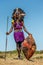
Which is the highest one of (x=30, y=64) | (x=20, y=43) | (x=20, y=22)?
(x=20, y=22)

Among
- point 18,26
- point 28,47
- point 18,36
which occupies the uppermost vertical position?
point 18,26

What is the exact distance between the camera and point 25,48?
13719 mm

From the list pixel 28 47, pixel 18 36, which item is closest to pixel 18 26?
pixel 18 36

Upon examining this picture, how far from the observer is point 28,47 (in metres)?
13.8

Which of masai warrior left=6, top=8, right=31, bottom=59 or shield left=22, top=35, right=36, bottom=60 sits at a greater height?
masai warrior left=6, top=8, right=31, bottom=59

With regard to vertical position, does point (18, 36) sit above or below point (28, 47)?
above

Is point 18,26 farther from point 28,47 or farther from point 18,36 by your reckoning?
point 28,47

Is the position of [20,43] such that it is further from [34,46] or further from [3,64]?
[3,64]

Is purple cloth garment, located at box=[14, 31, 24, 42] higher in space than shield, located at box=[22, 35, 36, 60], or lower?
higher

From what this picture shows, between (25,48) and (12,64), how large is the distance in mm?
1845

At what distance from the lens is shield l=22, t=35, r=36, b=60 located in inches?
540

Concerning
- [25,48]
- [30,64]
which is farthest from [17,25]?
[30,64]

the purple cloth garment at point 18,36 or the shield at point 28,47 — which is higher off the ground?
the purple cloth garment at point 18,36

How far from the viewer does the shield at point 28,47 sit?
13719mm
